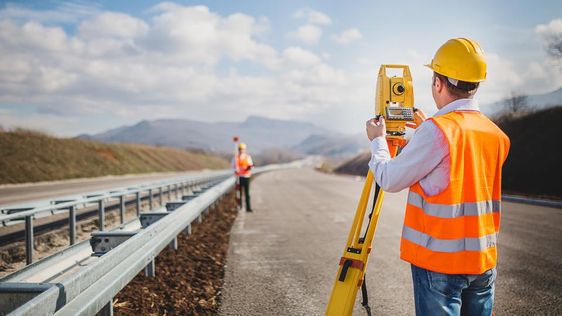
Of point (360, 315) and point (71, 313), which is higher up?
point (71, 313)

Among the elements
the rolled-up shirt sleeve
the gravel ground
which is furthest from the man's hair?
the gravel ground

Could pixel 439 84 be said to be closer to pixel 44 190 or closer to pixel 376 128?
pixel 376 128

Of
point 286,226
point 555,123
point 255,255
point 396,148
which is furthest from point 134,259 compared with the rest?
point 555,123

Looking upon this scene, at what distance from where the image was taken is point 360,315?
4160 mm

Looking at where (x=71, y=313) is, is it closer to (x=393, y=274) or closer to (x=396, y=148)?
(x=396, y=148)

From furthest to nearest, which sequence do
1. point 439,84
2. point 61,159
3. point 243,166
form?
point 61,159 < point 243,166 < point 439,84

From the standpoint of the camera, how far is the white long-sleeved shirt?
206 centimetres

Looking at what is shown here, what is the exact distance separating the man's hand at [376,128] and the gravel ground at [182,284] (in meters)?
2.66

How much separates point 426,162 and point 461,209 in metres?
0.29

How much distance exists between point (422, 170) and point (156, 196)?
52.0 feet

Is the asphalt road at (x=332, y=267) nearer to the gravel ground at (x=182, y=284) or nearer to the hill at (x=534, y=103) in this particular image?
the gravel ground at (x=182, y=284)

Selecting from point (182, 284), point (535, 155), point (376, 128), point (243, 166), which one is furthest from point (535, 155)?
point (376, 128)

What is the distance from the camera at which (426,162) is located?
209cm

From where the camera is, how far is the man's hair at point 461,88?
2.23 metres
